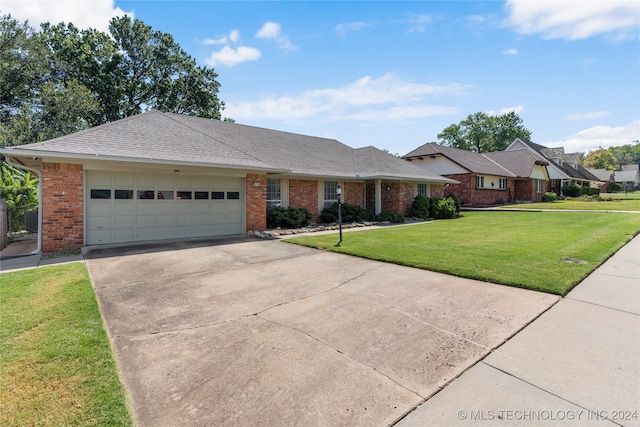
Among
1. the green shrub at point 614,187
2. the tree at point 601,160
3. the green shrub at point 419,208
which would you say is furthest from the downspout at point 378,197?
the tree at point 601,160

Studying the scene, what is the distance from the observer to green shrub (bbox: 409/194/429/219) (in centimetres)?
1822

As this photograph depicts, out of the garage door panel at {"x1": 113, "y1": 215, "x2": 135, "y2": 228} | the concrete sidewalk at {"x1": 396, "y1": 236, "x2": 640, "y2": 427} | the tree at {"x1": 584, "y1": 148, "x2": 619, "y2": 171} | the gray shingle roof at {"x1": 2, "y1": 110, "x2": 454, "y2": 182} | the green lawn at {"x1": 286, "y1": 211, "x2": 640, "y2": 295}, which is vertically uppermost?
the tree at {"x1": 584, "y1": 148, "x2": 619, "y2": 171}

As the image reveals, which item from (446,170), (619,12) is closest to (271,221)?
(619,12)

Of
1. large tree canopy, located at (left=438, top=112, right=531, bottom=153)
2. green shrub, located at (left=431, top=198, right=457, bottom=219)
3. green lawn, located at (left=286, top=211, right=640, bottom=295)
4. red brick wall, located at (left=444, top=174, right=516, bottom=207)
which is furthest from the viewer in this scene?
large tree canopy, located at (left=438, top=112, right=531, bottom=153)

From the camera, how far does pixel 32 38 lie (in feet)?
66.9

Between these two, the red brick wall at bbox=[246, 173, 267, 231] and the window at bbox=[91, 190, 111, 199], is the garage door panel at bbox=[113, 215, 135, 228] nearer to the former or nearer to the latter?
the window at bbox=[91, 190, 111, 199]

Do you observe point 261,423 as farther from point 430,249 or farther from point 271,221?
point 271,221

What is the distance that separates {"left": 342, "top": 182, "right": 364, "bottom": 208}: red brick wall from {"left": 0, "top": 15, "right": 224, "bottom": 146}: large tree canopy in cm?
1870

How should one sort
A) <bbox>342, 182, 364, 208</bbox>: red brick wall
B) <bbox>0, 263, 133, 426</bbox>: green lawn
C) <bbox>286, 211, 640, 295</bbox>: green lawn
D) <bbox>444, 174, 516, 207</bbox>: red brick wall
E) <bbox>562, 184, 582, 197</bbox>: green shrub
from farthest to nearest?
<bbox>562, 184, 582, 197</bbox>: green shrub < <bbox>444, 174, 516, 207</bbox>: red brick wall < <bbox>342, 182, 364, 208</bbox>: red brick wall < <bbox>286, 211, 640, 295</bbox>: green lawn < <bbox>0, 263, 133, 426</bbox>: green lawn

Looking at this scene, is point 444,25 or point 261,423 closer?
point 261,423

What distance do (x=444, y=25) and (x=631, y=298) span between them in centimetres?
891

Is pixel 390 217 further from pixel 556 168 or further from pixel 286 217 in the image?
pixel 556 168

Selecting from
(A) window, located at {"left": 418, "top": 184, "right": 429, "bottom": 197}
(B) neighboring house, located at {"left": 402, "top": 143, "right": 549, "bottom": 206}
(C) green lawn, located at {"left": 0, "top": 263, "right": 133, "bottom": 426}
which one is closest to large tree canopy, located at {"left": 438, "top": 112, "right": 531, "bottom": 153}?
(B) neighboring house, located at {"left": 402, "top": 143, "right": 549, "bottom": 206}

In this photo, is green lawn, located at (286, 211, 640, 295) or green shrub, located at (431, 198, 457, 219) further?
green shrub, located at (431, 198, 457, 219)
